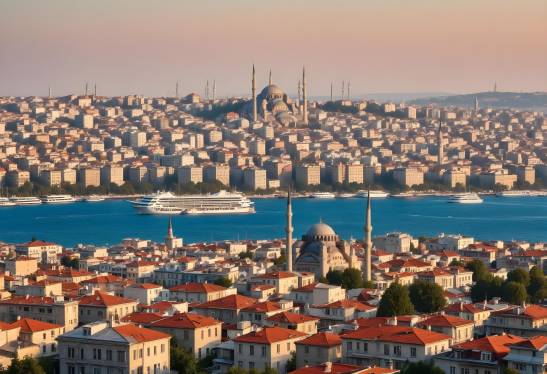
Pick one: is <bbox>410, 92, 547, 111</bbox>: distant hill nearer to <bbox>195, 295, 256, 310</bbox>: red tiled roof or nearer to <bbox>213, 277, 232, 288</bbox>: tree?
<bbox>213, 277, 232, 288</bbox>: tree

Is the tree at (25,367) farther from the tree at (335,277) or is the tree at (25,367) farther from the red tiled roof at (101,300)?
the tree at (335,277)

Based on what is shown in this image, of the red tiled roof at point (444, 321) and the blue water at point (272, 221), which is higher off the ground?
the red tiled roof at point (444, 321)

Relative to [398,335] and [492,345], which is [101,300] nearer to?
[398,335]

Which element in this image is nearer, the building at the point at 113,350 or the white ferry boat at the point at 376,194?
the building at the point at 113,350

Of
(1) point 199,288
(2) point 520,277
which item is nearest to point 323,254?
(2) point 520,277

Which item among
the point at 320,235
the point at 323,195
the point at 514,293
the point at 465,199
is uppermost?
the point at 320,235

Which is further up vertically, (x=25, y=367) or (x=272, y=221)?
(x=25, y=367)

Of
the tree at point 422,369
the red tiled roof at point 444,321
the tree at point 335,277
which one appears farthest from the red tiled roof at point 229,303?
the tree at point 422,369
